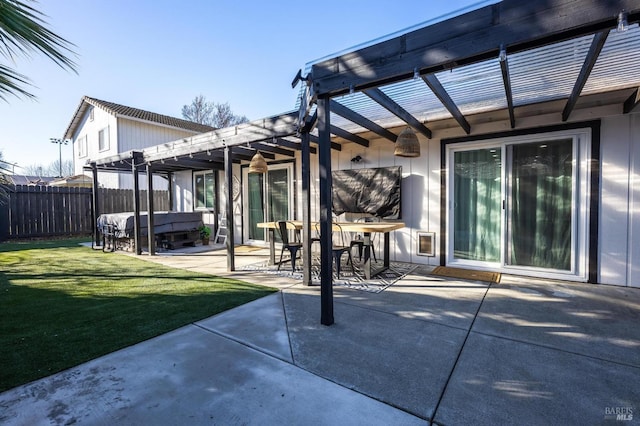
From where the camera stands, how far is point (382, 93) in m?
3.69

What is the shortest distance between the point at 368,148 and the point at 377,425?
5550 millimetres

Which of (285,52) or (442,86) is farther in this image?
(285,52)

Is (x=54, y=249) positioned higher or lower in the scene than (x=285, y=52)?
lower

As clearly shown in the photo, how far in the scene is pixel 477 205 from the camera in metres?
5.44

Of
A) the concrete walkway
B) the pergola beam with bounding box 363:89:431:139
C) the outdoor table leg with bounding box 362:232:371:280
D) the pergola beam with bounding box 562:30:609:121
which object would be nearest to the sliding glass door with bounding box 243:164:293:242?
the outdoor table leg with bounding box 362:232:371:280

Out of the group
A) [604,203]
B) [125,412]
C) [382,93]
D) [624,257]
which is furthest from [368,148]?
[125,412]

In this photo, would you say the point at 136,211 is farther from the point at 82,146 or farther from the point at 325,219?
the point at 82,146

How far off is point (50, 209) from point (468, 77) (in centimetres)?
1287

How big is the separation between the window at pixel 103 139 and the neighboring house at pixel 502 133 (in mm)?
9179

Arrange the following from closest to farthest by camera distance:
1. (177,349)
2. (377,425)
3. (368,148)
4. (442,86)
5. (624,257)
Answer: (377,425), (177,349), (442,86), (624,257), (368,148)

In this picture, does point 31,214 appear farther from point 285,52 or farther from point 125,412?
point 125,412

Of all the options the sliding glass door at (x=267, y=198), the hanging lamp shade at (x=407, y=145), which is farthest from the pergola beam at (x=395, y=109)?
the sliding glass door at (x=267, y=198)

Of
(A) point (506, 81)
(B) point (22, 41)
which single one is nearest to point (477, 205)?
(A) point (506, 81)

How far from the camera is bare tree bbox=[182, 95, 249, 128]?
2052cm
